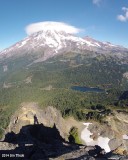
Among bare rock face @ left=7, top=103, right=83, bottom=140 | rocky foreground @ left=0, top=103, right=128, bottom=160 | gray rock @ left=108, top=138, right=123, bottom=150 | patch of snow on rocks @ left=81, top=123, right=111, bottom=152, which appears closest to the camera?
rocky foreground @ left=0, top=103, right=128, bottom=160

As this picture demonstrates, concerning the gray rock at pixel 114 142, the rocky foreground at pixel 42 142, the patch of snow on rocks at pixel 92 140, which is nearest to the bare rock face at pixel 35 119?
the rocky foreground at pixel 42 142

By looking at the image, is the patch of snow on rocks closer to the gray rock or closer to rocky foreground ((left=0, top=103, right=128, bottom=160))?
the gray rock

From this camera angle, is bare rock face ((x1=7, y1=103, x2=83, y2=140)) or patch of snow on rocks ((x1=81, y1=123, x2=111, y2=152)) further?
patch of snow on rocks ((x1=81, y1=123, x2=111, y2=152))

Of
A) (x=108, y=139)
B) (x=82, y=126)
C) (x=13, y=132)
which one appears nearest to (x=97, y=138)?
(x=108, y=139)

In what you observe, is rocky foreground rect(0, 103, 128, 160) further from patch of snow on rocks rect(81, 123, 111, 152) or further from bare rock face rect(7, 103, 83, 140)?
patch of snow on rocks rect(81, 123, 111, 152)

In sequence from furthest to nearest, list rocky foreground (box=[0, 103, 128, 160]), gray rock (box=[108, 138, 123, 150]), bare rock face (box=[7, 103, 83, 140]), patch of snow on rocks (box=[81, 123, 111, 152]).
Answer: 1. patch of snow on rocks (box=[81, 123, 111, 152])
2. gray rock (box=[108, 138, 123, 150])
3. bare rock face (box=[7, 103, 83, 140])
4. rocky foreground (box=[0, 103, 128, 160])

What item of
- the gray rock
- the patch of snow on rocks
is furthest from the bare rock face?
the gray rock

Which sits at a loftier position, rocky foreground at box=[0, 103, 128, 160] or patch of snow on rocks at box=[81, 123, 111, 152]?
rocky foreground at box=[0, 103, 128, 160]

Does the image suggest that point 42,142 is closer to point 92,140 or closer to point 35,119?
point 35,119

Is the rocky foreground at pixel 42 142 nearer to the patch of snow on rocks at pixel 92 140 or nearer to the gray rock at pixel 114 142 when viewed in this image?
the gray rock at pixel 114 142
